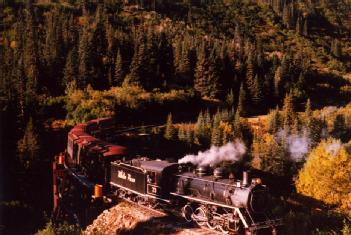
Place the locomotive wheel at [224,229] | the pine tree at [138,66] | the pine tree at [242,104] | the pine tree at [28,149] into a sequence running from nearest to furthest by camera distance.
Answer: the locomotive wheel at [224,229] → the pine tree at [28,149] → the pine tree at [138,66] → the pine tree at [242,104]

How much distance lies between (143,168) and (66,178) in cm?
612

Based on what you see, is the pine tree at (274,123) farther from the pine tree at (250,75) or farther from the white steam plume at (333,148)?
the pine tree at (250,75)

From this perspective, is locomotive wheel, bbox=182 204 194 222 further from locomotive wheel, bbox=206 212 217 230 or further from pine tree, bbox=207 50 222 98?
pine tree, bbox=207 50 222 98

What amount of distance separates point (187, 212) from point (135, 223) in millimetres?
3332

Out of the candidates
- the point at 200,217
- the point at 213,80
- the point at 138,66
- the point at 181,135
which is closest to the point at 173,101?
the point at 138,66

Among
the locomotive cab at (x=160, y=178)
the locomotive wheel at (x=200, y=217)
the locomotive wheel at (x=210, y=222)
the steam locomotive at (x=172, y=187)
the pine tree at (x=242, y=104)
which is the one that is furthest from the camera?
the pine tree at (x=242, y=104)

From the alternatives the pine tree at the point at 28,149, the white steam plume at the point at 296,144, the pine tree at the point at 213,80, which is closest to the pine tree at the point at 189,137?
the white steam plume at the point at 296,144

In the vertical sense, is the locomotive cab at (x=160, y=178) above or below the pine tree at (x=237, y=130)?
above

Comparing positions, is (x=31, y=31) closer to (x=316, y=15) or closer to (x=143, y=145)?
(x=143, y=145)

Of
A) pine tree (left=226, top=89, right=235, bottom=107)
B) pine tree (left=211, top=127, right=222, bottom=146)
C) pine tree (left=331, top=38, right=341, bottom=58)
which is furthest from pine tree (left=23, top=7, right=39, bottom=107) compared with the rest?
pine tree (left=331, top=38, right=341, bottom=58)

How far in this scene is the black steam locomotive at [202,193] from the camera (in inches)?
730

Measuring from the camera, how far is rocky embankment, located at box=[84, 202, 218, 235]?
2080cm

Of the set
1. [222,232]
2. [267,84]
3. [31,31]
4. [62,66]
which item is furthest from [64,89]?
[222,232]

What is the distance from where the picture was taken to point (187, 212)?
2167 centimetres
